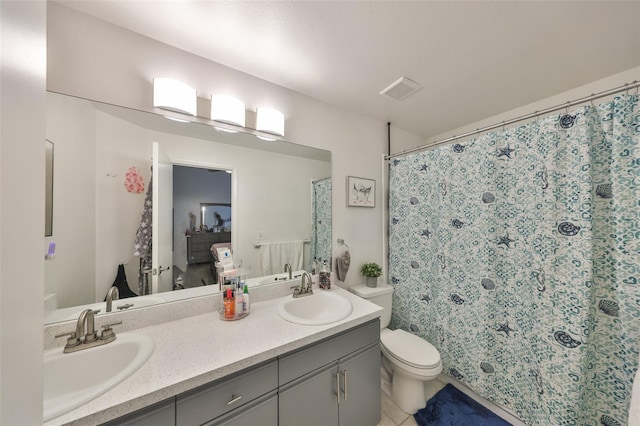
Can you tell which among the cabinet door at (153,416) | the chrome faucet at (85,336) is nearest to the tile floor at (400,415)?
the cabinet door at (153,416)

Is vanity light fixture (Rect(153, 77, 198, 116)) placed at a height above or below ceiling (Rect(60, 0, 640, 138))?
below

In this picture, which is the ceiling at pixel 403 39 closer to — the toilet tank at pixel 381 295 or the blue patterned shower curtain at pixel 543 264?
the blue patterned shower curtain at pixel 543 264

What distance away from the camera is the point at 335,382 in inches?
43.6

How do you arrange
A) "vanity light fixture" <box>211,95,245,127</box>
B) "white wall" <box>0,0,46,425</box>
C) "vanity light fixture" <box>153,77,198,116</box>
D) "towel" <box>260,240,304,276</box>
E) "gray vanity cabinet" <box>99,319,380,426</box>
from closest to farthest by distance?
"white wall" <box>0,0,46,425</box>, "gray vanity cabinet" <box>99,319,380,426</box>, "vanity light fixture" <box>153,77,198,116</box>, "vanity light fixture" <box>211,95,245,127</box>, "towel" <box>260,240,304,276</box>

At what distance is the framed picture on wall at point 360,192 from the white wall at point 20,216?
66.4 inches

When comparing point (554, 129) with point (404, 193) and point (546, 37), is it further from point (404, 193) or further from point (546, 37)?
point (404, 193)

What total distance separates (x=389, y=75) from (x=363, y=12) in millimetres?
511

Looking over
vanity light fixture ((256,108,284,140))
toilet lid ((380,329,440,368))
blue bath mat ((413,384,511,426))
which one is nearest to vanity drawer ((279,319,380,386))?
toilet lid ((380,329,440,368))

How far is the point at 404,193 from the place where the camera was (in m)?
1.99

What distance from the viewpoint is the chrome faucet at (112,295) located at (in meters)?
1.02

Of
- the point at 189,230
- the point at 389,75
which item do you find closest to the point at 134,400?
the point at 189,230

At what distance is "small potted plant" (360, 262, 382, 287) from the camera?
1895mm

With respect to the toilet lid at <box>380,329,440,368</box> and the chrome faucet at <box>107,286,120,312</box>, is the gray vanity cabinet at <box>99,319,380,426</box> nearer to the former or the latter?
the toilet lid at <box>380,329,440,368</box>

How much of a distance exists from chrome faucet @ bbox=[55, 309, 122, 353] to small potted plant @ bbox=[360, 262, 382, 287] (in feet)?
5.46
